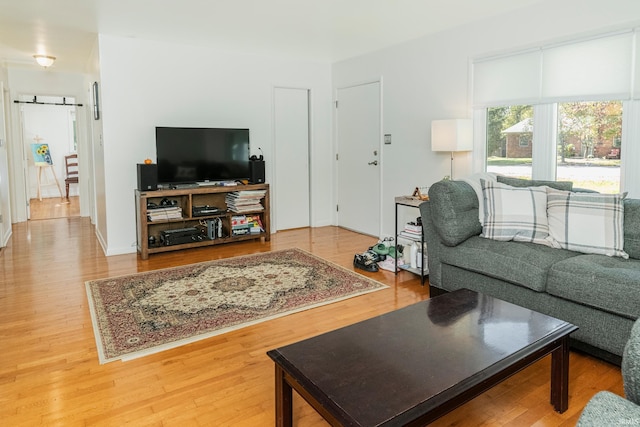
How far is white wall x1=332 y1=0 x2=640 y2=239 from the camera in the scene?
10.9ft

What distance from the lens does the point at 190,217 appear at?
4910 millimetres

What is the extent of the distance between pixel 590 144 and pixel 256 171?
3412 millimetres

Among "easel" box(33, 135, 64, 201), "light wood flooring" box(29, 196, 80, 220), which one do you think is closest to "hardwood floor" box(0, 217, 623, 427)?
"light wood flooring" box(29, 196, 80, 220)

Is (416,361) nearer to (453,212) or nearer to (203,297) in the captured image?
(453,212)

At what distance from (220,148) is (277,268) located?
5.91 ft

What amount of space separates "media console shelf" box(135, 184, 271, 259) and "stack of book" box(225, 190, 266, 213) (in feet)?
0.09

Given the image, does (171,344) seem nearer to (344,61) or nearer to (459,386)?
(459,386)

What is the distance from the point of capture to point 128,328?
9.25 ft

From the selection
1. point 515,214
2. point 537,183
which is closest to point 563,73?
point 537,183

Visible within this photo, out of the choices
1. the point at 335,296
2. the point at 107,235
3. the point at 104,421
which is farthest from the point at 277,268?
the point at 104,421

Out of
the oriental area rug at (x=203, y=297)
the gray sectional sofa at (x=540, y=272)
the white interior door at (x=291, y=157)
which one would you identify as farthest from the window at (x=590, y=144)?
the white interior door at (x=291, y=157)

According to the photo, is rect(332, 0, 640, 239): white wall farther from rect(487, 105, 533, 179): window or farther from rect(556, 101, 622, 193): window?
rect(556, 101, 622, 193): window

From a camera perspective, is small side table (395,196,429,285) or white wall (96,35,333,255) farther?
white wall (96,35,333,255)

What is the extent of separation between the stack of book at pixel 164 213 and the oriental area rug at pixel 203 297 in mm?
783
